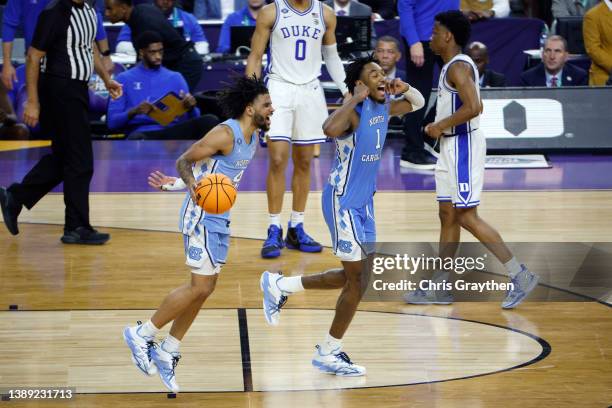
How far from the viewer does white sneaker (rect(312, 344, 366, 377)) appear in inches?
251

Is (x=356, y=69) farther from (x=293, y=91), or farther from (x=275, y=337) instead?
(x=293, y=91)

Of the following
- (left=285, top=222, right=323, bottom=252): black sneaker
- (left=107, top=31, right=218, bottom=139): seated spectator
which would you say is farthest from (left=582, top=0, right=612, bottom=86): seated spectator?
(left=285, top=222, right=323, bottom=252): black sneaker

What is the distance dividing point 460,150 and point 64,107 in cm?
325

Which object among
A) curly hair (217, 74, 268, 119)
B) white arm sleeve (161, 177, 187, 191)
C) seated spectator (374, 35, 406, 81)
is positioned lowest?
seated spectator (374, 35, 406, 81)

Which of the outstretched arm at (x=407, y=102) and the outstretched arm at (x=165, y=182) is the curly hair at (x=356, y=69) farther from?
the outstretched arm at (x=165, y=182)

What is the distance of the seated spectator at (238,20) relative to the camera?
14.9 m

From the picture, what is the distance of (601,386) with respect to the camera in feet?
20.4

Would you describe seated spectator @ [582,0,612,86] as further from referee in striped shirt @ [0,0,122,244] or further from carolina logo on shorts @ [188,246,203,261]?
carolina logo on shorts @ [188,246,203,261]

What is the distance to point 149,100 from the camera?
1338cm

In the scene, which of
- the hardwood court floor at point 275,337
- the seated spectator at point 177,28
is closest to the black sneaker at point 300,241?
the hardwood court floor at point 275,337

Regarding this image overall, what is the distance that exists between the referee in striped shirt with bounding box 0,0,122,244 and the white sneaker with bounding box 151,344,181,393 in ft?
11.4

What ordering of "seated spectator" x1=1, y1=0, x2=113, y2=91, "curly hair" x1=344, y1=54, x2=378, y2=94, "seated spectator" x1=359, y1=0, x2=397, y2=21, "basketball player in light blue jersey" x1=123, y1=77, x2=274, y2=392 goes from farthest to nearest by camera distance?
"seated spectator" x1=359, y1=0, x2=397, y2=21 → "seated spectator" x1=1, y1=0, x2=113, y2=91 → "curly hair" x1=344, y1=54, x2=378, y2=94 → "basketball player in light blue jersey" x1=123, y1=77, x2=274, y2=392

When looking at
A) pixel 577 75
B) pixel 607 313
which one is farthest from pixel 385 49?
pixel 607 313

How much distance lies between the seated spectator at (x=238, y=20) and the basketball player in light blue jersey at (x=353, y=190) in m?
8.42
